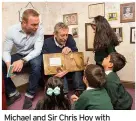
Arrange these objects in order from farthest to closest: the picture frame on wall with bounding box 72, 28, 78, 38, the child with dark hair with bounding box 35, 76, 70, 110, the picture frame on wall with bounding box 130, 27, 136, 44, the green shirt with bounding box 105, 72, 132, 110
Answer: the picture frame on wall with bounding box 72, 28, 78, 38, the picture frame on wall with bounding box 130, 27, 136, 44, the green shirt with bounding box 105, 72, 132, 110, the child with dark hair with bounding box 35, 76, 70, 110

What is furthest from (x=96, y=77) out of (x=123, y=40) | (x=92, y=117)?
(x=123, y=40)

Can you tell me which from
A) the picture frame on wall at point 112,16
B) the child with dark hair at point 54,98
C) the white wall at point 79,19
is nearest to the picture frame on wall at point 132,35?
the white wall at point 79,19

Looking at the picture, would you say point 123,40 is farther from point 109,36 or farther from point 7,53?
point 7,53

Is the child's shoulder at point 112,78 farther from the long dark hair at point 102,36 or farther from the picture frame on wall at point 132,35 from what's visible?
the picture frame on wall at point 132,35

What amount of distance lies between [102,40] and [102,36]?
0.08ft

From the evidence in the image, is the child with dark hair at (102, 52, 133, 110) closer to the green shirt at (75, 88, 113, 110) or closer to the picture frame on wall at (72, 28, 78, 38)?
the green shirt at (75, 88, 113, 110)

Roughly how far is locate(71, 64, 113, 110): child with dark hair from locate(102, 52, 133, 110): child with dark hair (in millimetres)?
101

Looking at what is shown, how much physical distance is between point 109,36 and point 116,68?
0.26 metres

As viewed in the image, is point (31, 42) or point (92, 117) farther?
point (31, 42)

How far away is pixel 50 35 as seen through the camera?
1.46 metres

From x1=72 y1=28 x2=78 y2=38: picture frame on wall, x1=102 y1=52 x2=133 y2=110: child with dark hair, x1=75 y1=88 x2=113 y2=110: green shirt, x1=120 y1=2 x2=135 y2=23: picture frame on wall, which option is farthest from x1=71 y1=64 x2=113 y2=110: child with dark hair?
x1=72 y1=28 x2=78 y2=38: picture frame on wall

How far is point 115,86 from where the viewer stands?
0.97 m

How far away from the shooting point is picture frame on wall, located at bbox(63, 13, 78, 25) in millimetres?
1424

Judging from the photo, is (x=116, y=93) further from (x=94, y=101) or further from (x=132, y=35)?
(x=132, y=35)
